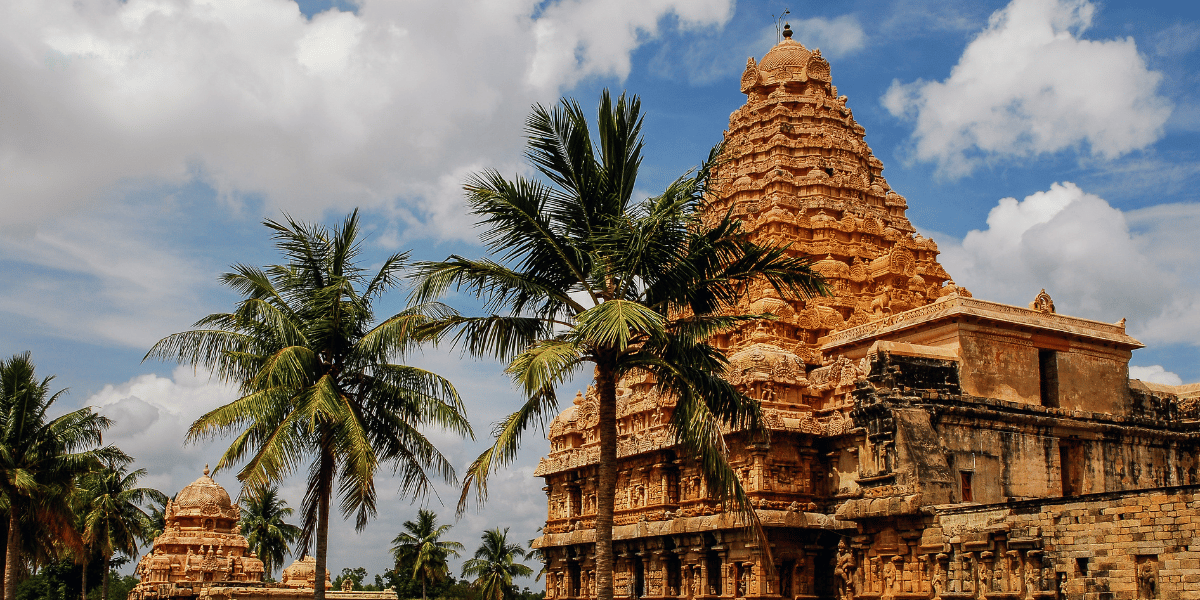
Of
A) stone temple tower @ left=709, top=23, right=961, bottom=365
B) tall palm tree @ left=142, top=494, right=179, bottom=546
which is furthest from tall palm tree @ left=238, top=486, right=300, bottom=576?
stone temple tower @ left=709, top=23, right=961, bottom=365

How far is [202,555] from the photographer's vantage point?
136ft

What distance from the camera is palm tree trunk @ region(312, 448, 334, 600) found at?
17016mm

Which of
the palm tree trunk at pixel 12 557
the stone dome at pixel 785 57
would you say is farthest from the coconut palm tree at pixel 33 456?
the stone dome at pixel 785 57

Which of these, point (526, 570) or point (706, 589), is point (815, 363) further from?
point (526, 570)

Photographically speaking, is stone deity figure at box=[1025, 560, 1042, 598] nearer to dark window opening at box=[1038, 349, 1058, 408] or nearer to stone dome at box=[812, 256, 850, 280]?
dark window opening at box=[1038, 349, 1058, 408]

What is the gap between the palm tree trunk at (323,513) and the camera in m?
17.0

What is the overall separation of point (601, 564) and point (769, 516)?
594 inches

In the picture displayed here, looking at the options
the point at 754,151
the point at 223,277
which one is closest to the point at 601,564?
the point at 223,277

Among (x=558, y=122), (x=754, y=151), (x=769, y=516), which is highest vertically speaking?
(x=754, y=151)

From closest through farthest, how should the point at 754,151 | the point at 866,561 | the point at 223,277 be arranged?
the point at 223,277
the point at 866,561
the point at 754,151

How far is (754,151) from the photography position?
41.3 meters

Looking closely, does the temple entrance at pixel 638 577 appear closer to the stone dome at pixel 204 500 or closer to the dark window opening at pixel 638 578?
the dark window opening at pixel 638 578

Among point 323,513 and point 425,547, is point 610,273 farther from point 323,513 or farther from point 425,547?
point 425,547

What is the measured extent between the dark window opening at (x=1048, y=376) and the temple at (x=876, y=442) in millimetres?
54
